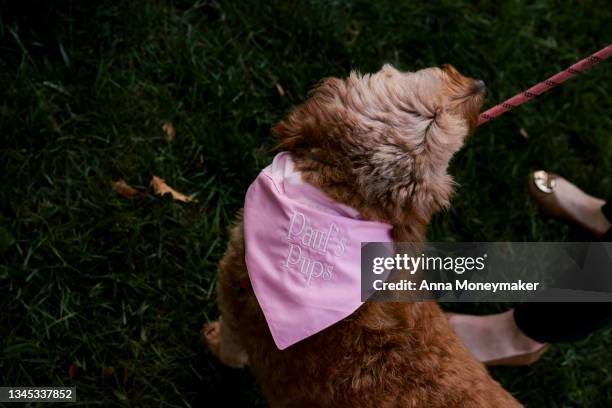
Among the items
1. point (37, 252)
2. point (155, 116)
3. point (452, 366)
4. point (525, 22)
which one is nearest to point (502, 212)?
point (525, 22)

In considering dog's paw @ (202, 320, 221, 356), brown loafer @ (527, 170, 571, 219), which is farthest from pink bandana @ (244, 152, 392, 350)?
brown loafer @ (527, 170, 571, 219)

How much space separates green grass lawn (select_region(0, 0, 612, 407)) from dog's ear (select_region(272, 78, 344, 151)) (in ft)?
3.91

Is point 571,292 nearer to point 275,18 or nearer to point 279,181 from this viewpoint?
point 279,181

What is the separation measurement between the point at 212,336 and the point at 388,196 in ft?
4.76

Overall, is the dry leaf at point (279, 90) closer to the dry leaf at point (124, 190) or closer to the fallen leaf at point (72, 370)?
the dry leaf at point (124, 190)

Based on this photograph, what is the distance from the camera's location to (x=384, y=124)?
2000 mm

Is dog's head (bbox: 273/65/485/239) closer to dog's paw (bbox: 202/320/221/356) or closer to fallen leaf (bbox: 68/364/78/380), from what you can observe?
dog's paw (bbox: 202/320/221/356)

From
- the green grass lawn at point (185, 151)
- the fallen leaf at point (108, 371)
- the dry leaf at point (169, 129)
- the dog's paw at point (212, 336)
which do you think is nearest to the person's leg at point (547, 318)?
the green grass lawn at point (185, 151)

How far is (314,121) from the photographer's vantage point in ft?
6.82

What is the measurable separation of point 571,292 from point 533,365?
1.01 m

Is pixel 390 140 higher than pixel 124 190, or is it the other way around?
pixel 390 140

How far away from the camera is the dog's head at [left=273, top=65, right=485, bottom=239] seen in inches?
78.3

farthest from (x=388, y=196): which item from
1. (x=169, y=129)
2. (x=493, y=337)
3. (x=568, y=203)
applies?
(x=568, y=203)

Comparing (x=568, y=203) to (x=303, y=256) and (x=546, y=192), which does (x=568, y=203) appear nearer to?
(x=546, y=192)
